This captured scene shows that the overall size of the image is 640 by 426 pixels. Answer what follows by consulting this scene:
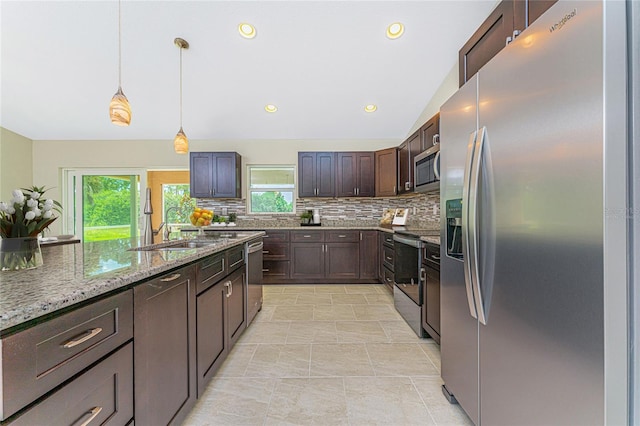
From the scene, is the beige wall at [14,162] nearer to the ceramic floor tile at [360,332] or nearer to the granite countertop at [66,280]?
the granite countertop at [66,280]

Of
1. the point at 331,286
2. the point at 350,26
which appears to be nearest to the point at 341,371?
the point at 331,286

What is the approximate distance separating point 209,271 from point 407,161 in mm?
3236

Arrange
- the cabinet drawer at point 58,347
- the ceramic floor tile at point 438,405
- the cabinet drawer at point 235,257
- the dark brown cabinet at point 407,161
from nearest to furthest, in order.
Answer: the cabinet drawer at point 58,347 → the ceramic floor tile at point 438,405 → the cabinet drawer at point 235,257 → the dark brown cabinet at point 407,161

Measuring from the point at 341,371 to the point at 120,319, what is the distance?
5.10ft

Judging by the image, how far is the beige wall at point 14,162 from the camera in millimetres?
4734

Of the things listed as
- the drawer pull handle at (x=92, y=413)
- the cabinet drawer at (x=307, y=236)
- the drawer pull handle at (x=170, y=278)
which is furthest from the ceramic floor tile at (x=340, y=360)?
the cabinet drawer at (x=307, y=236)

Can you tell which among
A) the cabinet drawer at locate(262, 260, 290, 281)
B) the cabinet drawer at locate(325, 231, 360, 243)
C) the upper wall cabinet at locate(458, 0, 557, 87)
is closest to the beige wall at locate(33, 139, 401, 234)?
the cabinet drawer at locate(325, 231, 360, 243)

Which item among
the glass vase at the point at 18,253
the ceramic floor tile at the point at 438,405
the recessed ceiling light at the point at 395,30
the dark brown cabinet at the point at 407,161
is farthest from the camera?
the dark brown cabinet at the point at 407,161

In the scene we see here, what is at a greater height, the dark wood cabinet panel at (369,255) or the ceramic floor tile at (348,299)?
the dark wood cabinet panel at (369,255)

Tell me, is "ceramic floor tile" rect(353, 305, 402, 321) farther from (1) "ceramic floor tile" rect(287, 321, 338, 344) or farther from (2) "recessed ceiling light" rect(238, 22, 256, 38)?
(2) "recessed ceiling light" rect(238, 22, 256, 38)

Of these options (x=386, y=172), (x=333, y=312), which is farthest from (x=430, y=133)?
(x=333, y=312)

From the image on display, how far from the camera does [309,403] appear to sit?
5.55 ft

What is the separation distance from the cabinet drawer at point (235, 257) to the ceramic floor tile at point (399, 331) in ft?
4.98

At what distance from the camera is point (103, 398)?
897 millimetres
